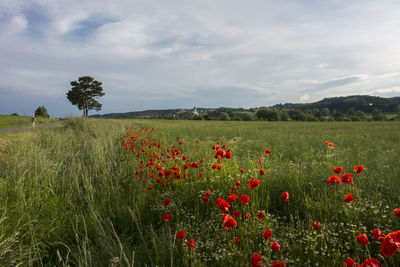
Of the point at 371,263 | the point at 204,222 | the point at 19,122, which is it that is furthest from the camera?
the point at 19,122

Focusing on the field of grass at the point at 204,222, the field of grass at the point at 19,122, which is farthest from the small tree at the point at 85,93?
the field of grass at the point at 204,222

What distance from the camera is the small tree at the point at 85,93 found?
5547 cm

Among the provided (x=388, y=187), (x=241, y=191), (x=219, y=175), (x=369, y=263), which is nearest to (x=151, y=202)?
(x=219, y=175)

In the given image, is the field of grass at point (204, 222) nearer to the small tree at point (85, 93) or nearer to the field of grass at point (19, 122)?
the field of grass at point (19, 122)

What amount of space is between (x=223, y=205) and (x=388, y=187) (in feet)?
8.57

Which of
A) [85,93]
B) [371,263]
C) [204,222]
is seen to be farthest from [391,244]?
[85,93]

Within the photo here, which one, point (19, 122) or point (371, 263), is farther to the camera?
point (19, 122)

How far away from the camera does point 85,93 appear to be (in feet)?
186

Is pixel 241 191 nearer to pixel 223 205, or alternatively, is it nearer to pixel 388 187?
pixel 223 205

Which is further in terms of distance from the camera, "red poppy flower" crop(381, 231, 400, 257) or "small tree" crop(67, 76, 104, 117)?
"small tree" crop(67, 76, 104, 117)

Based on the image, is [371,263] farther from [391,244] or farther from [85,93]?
[85,93]

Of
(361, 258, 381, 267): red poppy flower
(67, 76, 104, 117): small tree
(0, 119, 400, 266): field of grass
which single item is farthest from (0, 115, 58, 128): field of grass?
(67, 76, 104, 117): small tree

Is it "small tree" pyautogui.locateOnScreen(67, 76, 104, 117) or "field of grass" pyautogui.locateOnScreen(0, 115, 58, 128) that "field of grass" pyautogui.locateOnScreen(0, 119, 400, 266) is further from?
"small tree" pyautogui.locateOnScreen(67, 76, 104, 117)

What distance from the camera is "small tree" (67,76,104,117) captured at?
55.5 meters
